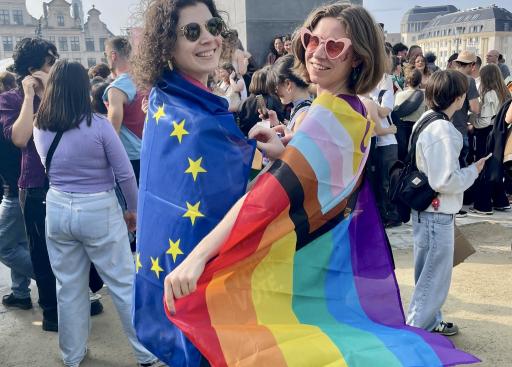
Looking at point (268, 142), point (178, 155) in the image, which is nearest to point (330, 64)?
point (268, 142)

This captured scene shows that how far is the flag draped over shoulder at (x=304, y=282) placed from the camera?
1.73 m

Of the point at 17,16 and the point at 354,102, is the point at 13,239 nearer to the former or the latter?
the point at 354,102

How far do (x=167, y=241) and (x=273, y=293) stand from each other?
16.8 inches

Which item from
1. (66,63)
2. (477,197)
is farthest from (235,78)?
(66,63)

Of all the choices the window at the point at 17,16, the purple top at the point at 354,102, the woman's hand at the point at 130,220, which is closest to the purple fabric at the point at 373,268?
the purple top at the point at 354,102

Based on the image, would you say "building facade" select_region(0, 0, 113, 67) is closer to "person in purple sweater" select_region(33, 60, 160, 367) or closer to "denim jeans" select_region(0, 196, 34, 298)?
"denim jeans" select_region(0, 196, 34, 298)

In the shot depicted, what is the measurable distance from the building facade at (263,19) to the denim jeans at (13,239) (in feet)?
17.0

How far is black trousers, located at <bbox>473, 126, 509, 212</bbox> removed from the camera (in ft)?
22.6

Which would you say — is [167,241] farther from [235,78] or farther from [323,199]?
[235,78]

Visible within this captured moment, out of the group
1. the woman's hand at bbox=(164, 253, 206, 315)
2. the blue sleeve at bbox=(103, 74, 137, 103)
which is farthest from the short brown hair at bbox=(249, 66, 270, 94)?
the woman's hand at bbox=(164, 253, 206, 315)

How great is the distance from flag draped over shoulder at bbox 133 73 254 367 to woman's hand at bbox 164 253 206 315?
0.22m

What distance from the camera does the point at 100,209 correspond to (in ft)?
10.8

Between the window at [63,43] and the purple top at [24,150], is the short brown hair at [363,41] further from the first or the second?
the window at [63,43]

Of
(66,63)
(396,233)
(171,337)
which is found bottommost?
(396,233)
